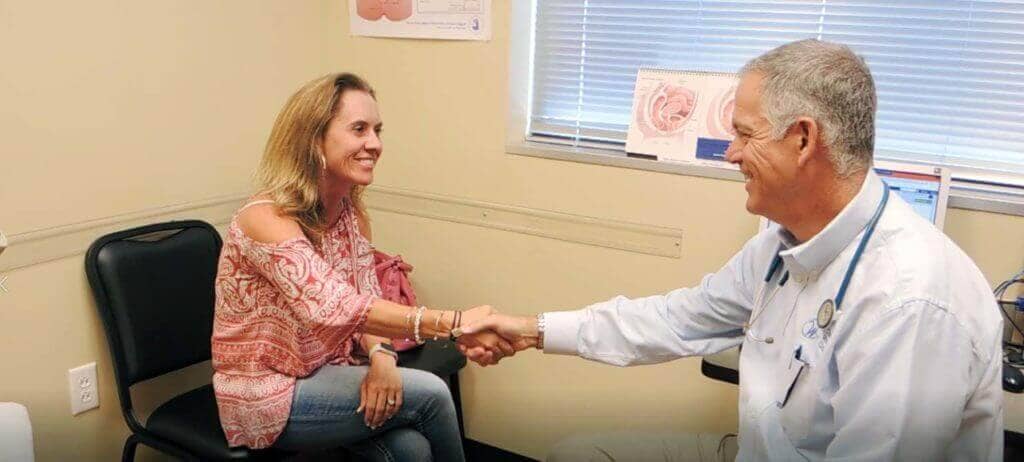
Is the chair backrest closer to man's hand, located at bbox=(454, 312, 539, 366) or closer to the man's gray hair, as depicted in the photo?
man's hand, located at bbox=(454, 312, 539, 366)

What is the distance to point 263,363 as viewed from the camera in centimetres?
192

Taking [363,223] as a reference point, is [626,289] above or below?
below

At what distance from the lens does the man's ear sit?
1371 millimetres

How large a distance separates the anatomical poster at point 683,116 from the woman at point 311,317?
80 cm

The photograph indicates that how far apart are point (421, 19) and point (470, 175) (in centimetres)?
54

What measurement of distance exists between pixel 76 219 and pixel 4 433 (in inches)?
35.3

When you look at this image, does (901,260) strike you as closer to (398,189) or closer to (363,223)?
(363,223)

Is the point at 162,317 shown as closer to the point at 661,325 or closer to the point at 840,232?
the point at 661,325

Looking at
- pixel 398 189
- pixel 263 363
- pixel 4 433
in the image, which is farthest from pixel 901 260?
pixel 398 189

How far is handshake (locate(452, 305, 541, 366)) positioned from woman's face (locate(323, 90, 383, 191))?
435mm

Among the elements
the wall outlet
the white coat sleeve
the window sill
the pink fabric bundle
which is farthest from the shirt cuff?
the wall outlet

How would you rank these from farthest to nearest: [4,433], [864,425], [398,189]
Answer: [398,189] → [4,433] → [864,425]

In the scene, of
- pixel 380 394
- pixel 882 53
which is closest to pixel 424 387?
pixel 380 394

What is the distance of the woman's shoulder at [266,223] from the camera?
181 centimetres
